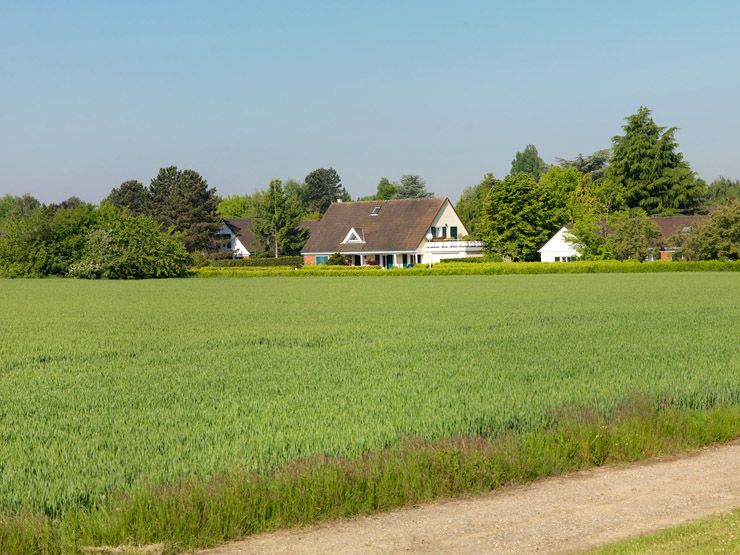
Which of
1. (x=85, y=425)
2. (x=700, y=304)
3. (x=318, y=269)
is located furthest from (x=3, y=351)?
(x=318, y=269)

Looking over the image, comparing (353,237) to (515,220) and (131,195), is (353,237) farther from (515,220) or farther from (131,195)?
Answer: (131,195)

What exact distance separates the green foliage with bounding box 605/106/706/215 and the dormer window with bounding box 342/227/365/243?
34788mm

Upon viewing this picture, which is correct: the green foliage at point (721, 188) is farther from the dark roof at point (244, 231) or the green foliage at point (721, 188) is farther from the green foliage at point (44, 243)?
the green foliage at point (44, 243)

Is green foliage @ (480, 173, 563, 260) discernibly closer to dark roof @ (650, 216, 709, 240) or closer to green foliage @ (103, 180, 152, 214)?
dark roof @ (650, 216, 709, 240)

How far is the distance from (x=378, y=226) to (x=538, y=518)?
106 m

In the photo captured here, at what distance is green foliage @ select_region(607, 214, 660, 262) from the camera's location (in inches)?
3455

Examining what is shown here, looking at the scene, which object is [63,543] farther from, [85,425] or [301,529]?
[85,425]

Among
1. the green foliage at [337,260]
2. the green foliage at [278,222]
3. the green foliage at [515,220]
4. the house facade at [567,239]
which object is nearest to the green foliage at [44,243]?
the green foliage at [337,260]

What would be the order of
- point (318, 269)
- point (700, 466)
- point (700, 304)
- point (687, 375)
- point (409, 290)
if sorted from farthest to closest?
point (318, 269) → point (409, 290) → point (700, 304) → point (687, 375) → point (700, 466)

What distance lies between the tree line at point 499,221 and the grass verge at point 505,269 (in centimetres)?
307

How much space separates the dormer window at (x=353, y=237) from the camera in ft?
372

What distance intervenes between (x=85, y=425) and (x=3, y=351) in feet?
40.2

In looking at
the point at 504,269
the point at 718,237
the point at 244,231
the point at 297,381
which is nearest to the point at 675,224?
the point at 718,237

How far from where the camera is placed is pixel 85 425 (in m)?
12.7
